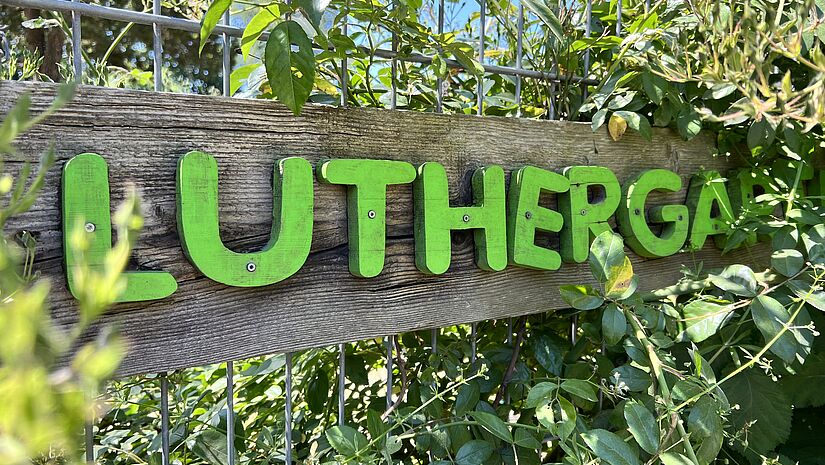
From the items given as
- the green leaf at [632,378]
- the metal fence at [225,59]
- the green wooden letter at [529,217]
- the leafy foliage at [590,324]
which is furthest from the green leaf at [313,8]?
the green leaf at [632,378]

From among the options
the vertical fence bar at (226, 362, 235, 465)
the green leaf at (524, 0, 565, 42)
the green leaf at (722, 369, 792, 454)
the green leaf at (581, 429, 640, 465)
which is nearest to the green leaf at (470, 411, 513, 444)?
the green leaf at (581, 429, 640, 465)

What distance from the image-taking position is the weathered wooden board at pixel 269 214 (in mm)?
724

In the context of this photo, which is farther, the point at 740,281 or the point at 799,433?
the point at 799,433

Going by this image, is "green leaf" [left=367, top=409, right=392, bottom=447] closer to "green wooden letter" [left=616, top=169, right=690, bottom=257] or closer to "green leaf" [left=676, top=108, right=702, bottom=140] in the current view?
"green wooden letter" [left=616, top=169, right=690, bottom=257]

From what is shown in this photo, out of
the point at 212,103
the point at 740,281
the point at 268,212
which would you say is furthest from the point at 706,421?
the point at 212,103

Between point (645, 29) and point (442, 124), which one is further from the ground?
point (645, 29)

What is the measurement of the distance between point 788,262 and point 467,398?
58cm

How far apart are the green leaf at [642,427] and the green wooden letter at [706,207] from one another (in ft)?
1.85

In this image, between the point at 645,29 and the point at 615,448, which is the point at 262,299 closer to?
the point at 615,448

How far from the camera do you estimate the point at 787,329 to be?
92 cm

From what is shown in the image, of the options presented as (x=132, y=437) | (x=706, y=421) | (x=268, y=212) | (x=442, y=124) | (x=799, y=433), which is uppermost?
(x=442, y=124)

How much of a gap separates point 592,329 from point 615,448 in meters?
0.33

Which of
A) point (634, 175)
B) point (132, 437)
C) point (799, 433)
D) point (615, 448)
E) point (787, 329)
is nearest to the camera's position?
point (615, 448)

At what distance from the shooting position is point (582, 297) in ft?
3.13
